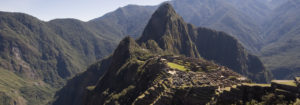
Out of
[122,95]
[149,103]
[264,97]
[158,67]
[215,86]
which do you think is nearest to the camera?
[264,97]

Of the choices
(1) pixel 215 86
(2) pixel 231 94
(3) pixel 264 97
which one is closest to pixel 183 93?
(1) pixel 215 86

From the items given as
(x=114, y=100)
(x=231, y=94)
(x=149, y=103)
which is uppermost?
(x=231, y=94)

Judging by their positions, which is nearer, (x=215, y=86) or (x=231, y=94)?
(x=231, y=94)

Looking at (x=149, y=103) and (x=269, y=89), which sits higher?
(x=269, y=89)

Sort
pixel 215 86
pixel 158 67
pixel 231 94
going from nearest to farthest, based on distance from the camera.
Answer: pixel 231 94
pixel 215 86
pixel 158 67

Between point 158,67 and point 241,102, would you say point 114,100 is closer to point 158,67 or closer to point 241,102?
point 158,67

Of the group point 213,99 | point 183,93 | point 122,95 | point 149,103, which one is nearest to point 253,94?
point 213,99

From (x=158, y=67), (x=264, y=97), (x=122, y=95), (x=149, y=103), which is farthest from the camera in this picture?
(x=122, y=95)

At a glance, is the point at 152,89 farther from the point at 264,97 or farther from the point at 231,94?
the point at 264,97

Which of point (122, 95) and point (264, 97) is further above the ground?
point (264, 97)
